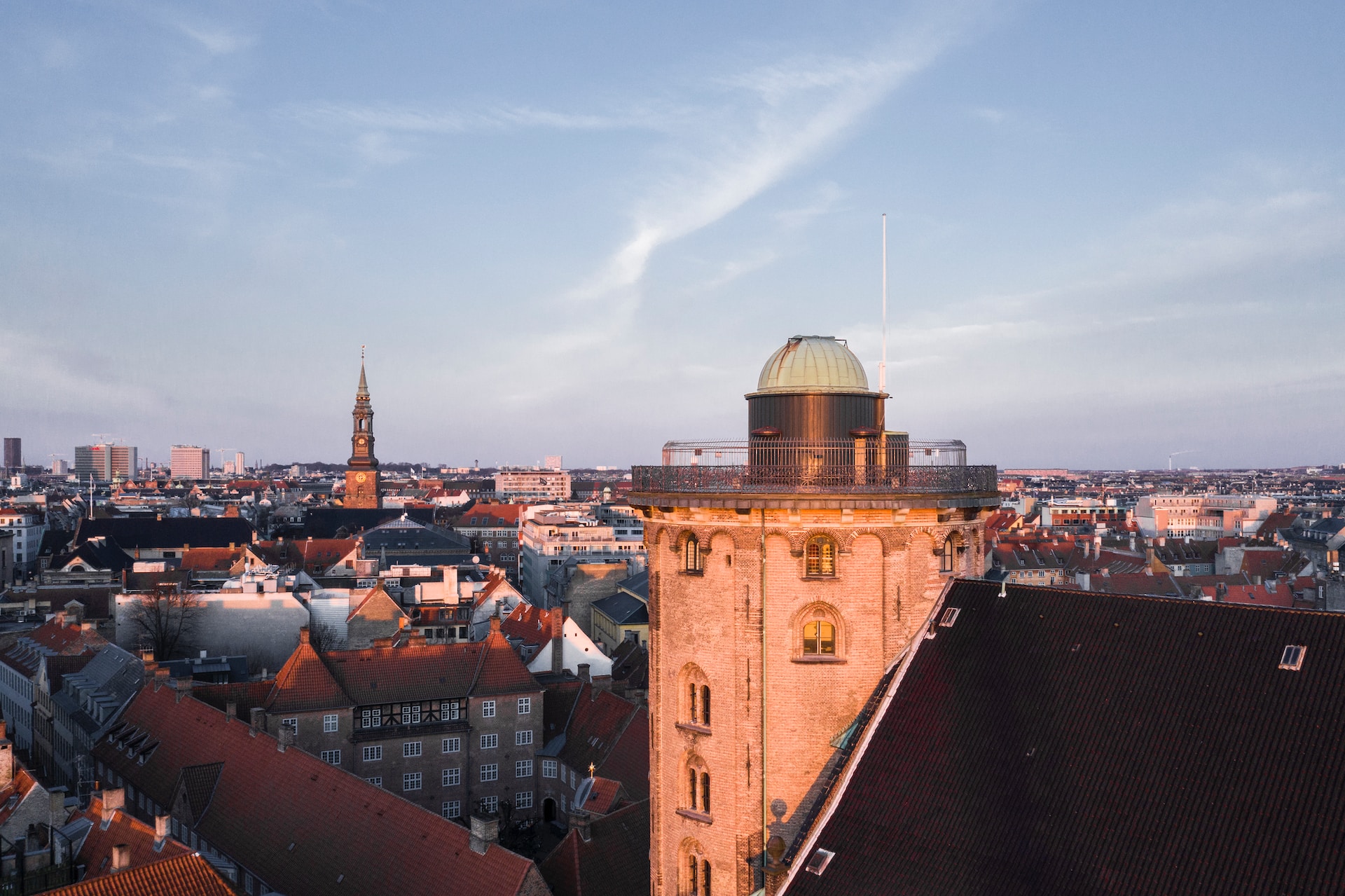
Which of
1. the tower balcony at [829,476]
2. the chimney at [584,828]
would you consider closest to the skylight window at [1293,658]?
the tower balcony at [829,476]

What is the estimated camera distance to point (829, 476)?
2272 centimetres

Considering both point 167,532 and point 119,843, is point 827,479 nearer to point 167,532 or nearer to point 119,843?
point 119,843

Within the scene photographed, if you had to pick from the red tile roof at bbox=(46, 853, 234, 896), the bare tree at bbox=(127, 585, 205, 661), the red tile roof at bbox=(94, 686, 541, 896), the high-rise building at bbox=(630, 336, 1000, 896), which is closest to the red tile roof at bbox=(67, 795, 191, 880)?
the red tile roof at bbox=(46, 853, 234, 896)

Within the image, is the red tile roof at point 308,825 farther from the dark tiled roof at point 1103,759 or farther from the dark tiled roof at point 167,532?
the dark tiled roof at point 167,532

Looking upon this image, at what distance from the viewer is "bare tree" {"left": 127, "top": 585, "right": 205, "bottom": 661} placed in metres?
78.6

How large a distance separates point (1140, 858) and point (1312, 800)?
8.71 ft

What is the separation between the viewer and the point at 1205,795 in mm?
16812

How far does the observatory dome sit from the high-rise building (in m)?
0.07

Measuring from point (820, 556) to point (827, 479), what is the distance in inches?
67.0

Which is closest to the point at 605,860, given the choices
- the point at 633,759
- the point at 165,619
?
the point at 633,759

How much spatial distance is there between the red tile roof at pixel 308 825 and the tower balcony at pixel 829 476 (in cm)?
1556

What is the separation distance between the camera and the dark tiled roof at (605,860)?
36250 mm

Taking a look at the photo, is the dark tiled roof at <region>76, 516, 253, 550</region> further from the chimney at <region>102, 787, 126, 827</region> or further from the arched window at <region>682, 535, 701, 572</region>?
the arched window at <region>682, 535, 701, 572</region>

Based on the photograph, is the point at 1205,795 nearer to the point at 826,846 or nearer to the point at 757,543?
the point at 826,846
